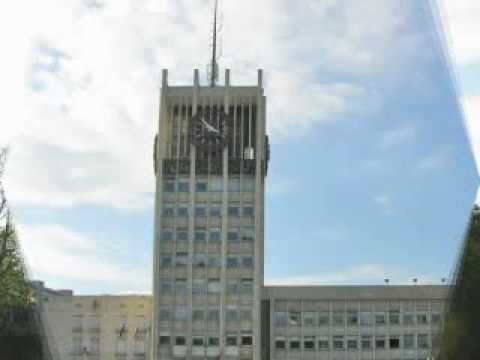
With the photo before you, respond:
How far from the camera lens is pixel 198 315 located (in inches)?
3255

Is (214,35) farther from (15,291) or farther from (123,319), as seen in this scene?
(15,291)

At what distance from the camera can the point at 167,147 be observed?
86438 mm

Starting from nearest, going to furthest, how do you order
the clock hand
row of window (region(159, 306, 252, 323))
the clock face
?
row of window (region(159, 306, 252, 323)) → the clock face → the clock hand

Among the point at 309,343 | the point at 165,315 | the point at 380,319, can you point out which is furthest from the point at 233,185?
the point at 380,319

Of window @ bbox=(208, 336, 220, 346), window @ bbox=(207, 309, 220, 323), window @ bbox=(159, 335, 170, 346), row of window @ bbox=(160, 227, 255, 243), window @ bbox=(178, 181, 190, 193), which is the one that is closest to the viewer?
window @ bbox=(208, 336, 220, 346)

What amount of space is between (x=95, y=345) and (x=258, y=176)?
22.7 meters

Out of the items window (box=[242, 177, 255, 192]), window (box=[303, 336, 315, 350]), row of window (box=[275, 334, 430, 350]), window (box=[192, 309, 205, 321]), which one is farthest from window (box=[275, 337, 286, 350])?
window (box=[242, 177, 255, 192])

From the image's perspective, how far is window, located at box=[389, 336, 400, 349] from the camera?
83.2 m

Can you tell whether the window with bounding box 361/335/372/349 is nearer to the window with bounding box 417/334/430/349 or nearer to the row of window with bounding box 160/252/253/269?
the window with bounding box 417/334/430/349

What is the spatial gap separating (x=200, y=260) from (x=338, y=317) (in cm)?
1438

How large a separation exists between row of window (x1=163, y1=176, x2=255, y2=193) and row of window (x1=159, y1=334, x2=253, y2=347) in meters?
14.1

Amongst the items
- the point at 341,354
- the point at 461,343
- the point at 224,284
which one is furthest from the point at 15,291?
the point at 341,354

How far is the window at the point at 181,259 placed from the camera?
83.8 m

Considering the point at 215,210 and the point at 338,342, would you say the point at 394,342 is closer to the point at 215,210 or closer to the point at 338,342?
the point at 338,342
